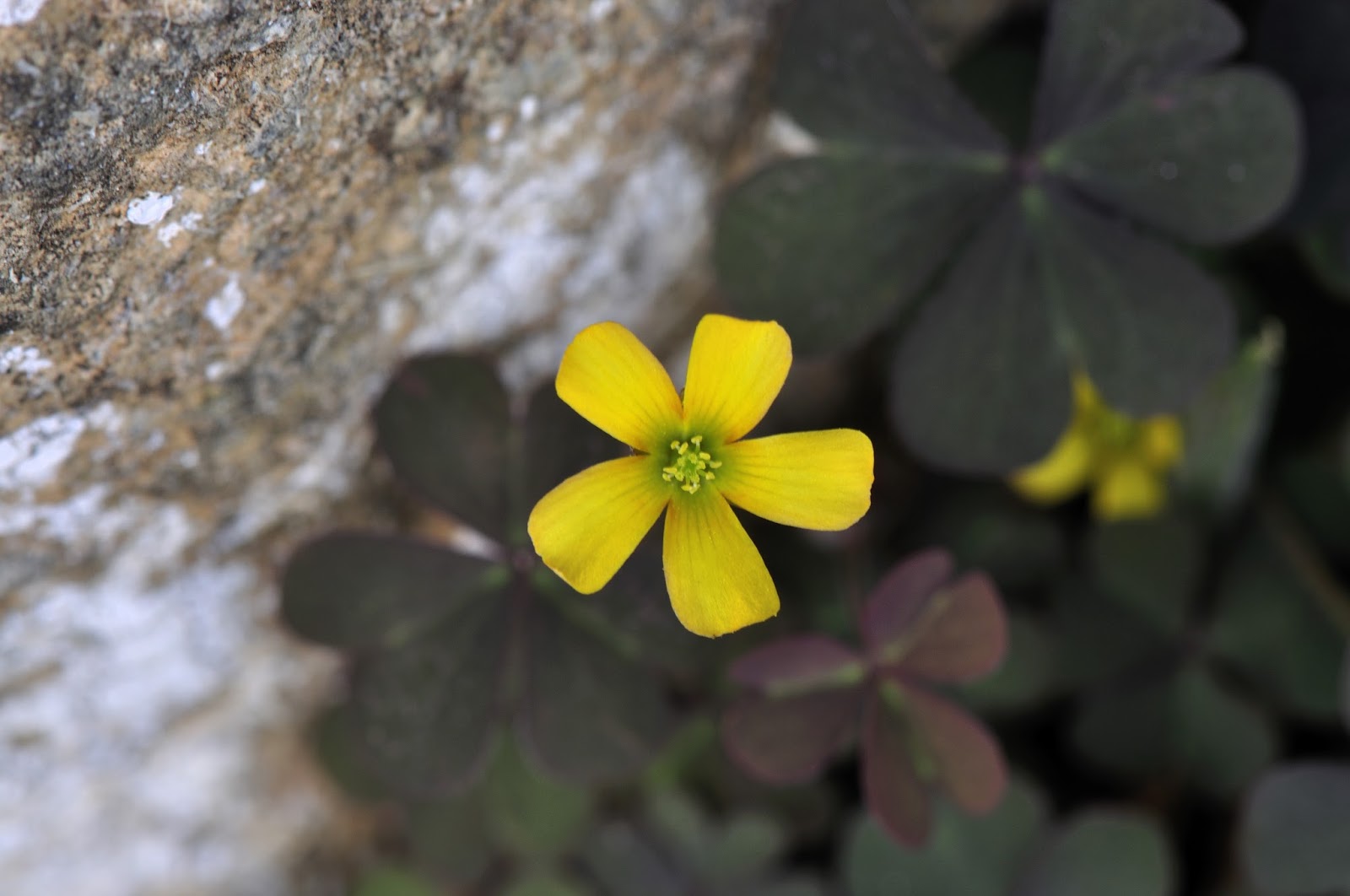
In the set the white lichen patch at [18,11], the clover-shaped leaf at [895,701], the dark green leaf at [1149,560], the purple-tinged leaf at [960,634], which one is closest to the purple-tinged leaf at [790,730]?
the clover-shaped leaf at [895,701]

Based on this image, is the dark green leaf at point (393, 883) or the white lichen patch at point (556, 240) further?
the dark green leaf at point (393, 883)

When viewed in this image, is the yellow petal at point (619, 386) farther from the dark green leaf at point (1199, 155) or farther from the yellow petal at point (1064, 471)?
the yellow petal at point (1064, 471)

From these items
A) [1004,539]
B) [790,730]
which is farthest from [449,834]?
[1004,539]

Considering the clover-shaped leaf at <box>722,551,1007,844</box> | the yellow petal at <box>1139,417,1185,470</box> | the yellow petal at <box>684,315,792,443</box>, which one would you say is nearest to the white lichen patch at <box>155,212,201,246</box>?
the yellow petal at <box>684,315,792,443</box>

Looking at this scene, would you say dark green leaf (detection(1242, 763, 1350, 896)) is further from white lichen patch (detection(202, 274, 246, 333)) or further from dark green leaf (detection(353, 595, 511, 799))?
white lichen patch (detection(202, 274, 246, 333))

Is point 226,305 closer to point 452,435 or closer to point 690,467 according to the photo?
point 452,435
